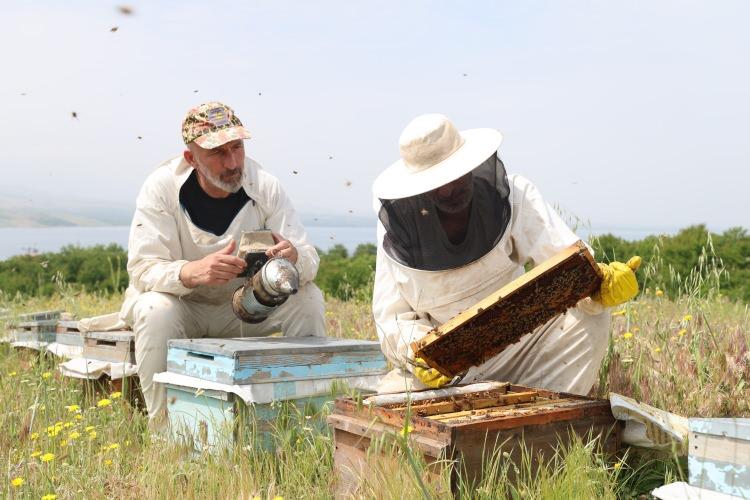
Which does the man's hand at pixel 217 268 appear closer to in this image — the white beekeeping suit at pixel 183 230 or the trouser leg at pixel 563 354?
the white beekeeping suit at pixel 183 230

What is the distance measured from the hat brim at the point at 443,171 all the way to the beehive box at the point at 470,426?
3.01 ft

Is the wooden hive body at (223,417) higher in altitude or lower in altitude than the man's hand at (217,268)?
lower

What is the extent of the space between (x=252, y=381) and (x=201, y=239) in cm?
142

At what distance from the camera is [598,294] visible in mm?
3602

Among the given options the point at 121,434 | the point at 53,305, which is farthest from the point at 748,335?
the point at 53,305

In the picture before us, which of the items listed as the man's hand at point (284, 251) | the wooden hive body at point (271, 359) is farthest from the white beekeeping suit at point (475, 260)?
the man's hand at point (284, 251)

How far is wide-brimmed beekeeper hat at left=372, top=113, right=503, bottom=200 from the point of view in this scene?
11.7 feet

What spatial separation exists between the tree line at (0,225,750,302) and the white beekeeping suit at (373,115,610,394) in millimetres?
4236

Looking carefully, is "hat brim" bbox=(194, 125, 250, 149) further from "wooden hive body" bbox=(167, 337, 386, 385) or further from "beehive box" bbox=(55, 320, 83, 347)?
"beehive box" bbox=(55, 320, 83, 347)

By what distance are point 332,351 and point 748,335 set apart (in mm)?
2603

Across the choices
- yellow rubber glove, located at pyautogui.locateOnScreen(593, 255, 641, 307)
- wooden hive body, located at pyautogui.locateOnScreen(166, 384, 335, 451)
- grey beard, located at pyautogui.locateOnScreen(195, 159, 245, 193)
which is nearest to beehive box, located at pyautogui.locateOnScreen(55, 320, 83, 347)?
grey beard, located at pyautogui.locateOnScreen(195, 159, 245, 193)

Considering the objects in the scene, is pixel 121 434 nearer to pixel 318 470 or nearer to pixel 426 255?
pixel 318 470

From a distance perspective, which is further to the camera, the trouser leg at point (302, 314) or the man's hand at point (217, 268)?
the trouser leg at point (302, 314)

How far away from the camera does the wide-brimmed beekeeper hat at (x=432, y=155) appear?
11.7 feet
